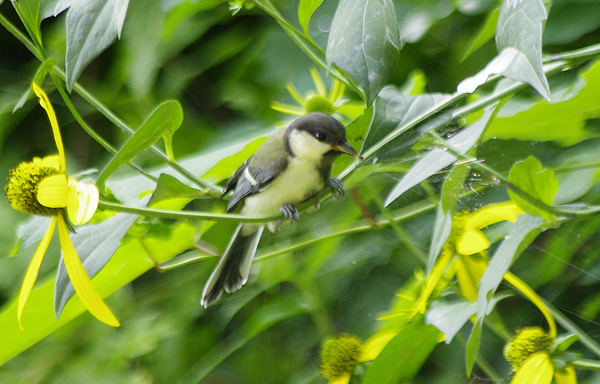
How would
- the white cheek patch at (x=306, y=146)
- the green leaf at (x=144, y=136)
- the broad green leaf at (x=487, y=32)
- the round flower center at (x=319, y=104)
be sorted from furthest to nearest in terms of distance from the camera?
1. the round flower center at (x=319, y=104)
2. the white cheek patch at (x=306, y=146)
3. the broad green leaf at (x=487, y=32)
4. the green leaf at (x=144, y=136)

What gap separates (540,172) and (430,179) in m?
0.07

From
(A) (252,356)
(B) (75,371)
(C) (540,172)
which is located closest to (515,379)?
(C) (540,172)

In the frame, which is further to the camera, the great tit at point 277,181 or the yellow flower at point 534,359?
the great tit at point 277,181

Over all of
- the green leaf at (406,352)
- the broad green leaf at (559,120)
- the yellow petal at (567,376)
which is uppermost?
the broad green leaf at (559,120)

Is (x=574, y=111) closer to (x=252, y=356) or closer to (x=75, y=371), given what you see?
(x=252, y=356)

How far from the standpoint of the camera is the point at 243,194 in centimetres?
65

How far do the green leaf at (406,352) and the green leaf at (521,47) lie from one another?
20 cm

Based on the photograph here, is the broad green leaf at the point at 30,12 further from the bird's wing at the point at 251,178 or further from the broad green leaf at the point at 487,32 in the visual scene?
the broad green leaf at the point at 487,32

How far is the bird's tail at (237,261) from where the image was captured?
1.83 ft

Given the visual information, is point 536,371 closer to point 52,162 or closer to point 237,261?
point 237,261

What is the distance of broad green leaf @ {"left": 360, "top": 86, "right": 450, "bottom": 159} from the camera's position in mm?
367

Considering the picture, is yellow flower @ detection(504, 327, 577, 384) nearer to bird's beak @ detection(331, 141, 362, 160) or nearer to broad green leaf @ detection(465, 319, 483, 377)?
broad green leaf @ detection(465, 319, 483, 377)

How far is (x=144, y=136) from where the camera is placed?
15.8 inches

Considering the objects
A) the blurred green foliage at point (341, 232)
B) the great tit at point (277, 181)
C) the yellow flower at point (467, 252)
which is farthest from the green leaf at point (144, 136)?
the yellow flower at point (467, 252)
